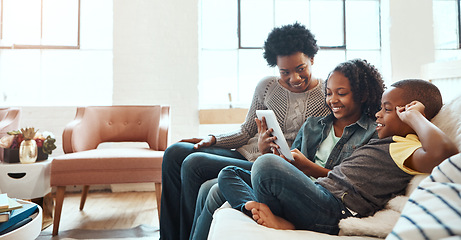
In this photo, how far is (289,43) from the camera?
197 centimetres

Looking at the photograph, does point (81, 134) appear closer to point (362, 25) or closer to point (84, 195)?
point (84, 195)

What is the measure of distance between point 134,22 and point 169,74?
0.61m

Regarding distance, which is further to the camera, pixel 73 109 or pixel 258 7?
pixel 258 7

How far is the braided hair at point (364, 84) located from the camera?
1497 mm

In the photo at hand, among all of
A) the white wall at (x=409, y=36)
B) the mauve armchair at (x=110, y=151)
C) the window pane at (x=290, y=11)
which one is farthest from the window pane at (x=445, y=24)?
the mauve armchair at (x=110, y=151)

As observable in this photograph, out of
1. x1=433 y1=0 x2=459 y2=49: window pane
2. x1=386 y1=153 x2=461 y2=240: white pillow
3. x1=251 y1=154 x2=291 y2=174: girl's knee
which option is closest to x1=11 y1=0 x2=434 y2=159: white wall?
x1=433 y1=0 x2=459 y2=49: window pane

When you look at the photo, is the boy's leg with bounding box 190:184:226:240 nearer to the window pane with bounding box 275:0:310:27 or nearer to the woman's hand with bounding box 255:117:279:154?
the woman's hand with bounding box 255:117:279:154

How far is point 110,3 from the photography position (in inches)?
156

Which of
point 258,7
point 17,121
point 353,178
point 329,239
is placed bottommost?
point 329,239

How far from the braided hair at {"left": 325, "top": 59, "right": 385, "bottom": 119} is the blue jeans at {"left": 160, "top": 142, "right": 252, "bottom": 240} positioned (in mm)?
608

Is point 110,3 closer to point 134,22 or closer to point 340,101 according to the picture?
point 134,22

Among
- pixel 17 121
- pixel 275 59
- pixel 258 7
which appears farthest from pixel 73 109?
pixel 275 59

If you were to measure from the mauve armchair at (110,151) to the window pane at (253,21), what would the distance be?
146 cm

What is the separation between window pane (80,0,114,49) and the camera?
393 cm
